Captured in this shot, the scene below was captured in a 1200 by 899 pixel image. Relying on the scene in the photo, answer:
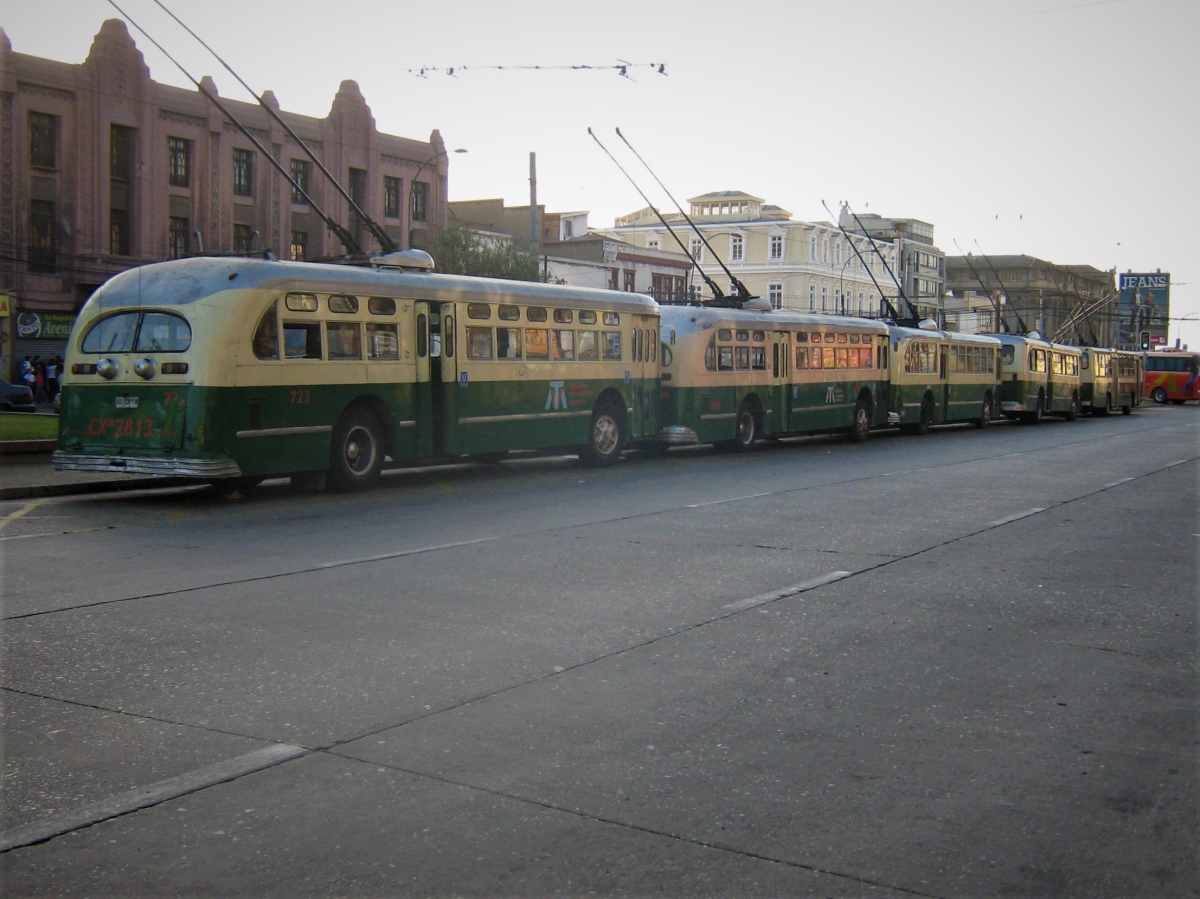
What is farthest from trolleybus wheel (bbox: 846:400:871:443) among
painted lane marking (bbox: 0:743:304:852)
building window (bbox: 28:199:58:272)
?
painted lane marking (bbox: 0:743:304:852)

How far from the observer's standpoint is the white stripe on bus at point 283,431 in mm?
14303

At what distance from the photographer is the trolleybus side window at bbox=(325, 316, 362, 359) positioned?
15.5m

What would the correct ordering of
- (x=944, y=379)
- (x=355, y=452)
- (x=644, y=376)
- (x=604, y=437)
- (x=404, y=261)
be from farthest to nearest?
(x=944, y=379), (x=644, y=376), (x=604, y=437), (x=404, y=261), (x=355, y=452)

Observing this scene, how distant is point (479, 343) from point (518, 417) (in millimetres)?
1361

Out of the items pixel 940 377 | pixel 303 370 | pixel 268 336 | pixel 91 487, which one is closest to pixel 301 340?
pixel 303 370

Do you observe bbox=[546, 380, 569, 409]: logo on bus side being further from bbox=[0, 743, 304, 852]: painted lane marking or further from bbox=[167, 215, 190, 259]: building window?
bbox=[167, 215, 190, 259]: building window

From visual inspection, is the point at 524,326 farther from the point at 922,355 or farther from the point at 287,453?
the point at 922,355

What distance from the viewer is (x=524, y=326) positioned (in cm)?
1897

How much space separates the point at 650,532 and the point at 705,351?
13126 millimetres

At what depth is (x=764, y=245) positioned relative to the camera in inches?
3920

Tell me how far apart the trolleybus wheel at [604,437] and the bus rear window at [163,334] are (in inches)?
314

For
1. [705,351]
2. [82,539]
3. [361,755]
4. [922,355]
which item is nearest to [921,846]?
[361,755]

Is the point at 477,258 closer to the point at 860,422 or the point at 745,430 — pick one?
the point at 860,422

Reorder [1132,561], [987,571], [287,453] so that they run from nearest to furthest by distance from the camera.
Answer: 1. [987,571]
2. [1132,561]
3. [287,453]
